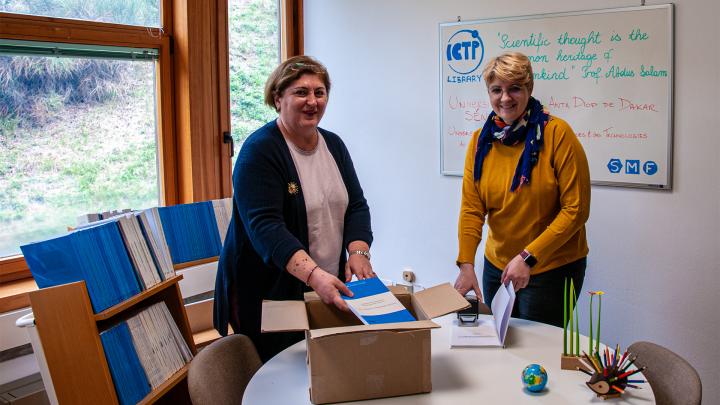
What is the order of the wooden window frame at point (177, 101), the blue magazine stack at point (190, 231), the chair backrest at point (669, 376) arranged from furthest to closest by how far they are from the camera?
the wooden window frame at point (177, 101) → the blue magazine stack at point (190, 231) → the chair backrest at point (669, 376)

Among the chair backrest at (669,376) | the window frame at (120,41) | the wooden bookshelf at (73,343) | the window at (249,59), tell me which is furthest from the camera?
the window at (249,59)

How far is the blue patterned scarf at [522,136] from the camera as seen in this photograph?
2088 millimetres

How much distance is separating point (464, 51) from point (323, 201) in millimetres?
1611

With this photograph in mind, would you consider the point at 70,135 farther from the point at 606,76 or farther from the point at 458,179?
the point at 606,76

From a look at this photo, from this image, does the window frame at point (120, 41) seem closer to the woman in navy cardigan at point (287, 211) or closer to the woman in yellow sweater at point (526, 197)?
the woman in navy cardigan at point (287, 211)

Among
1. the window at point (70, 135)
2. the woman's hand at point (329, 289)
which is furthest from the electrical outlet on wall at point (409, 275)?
the woman's hand at point (329, 289)

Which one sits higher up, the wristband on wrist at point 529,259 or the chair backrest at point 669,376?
the wristband on wrist at point 529,259

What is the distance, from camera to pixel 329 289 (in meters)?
1.68

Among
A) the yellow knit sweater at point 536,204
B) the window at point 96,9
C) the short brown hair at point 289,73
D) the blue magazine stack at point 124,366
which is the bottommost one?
the blue magazine stack at point 124,366

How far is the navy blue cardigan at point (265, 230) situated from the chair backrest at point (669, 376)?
890 millimetres

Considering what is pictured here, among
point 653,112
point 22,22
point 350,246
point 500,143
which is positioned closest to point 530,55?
point 653,112

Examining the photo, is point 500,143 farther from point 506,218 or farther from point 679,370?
point 679,370

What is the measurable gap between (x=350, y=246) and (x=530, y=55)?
156cm

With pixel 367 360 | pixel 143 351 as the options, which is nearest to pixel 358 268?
pixel 367 360
